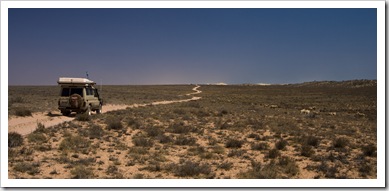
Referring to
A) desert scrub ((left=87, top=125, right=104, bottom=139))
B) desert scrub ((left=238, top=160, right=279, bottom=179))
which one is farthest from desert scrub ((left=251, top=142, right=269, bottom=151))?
desert scrub ((left=87, top=125, right=104, bottom=139))

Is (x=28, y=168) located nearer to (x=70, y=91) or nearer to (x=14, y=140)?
(x=14, y=140)

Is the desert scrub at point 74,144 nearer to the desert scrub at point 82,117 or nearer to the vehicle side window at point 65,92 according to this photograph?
the desert scrub at point 82,117

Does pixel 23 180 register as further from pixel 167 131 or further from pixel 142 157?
pixel 167 131

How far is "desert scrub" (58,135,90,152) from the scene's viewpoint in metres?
13.3

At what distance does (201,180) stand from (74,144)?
7.14m

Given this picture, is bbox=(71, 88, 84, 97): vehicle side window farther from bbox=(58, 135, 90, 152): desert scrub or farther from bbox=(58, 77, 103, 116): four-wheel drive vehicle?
bbox=(58, 135, 90, 152): desert scrub

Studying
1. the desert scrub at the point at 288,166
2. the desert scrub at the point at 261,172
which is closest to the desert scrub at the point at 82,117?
the desert scrub at the point at 261,172

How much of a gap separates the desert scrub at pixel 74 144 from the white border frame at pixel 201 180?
3803 mm

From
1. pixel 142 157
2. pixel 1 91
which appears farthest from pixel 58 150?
pixel 1 91

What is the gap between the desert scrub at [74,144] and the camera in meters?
13.3

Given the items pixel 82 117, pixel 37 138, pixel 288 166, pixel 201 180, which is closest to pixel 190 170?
pixel 201 180

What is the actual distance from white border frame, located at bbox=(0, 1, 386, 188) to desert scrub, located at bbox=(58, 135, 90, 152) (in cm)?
380

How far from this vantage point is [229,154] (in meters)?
→ 13.4

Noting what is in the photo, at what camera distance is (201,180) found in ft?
29.2
